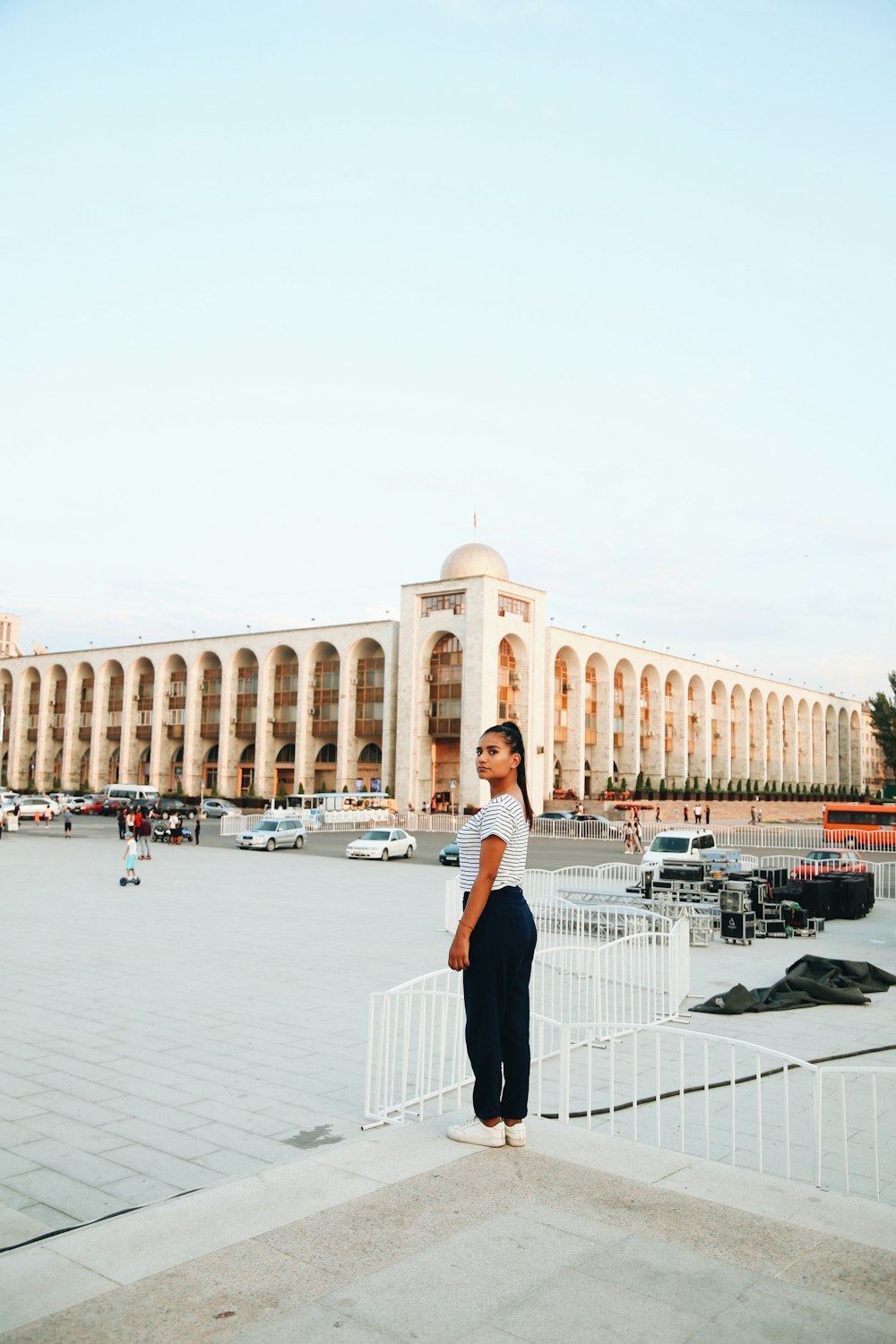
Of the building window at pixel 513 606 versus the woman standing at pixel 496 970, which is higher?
the building window at pixel 513 606

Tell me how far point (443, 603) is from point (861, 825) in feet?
96.3

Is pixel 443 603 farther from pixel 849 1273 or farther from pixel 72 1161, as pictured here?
pixel 849 1273

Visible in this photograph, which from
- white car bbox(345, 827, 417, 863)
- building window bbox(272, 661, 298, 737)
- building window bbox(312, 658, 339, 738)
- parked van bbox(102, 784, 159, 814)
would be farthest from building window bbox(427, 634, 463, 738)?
white car bbox(345, 827, 417, 863)

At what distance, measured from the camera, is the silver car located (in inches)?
1449

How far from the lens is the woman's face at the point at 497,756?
5281 mm

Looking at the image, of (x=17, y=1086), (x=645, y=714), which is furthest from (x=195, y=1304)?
(x=645, y=714)

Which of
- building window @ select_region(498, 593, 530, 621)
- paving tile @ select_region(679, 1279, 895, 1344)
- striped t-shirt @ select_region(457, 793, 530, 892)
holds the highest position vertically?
building window @ select_region(498, 593, 530, 621)

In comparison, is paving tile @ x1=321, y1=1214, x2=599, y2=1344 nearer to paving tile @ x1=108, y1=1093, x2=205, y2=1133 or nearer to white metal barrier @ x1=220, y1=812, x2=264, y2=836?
paving tile @ x1=108, y1=1093, x2=205, y2=1133

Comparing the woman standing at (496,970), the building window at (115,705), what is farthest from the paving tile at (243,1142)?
the building window at (115,705)

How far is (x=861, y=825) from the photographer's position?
43.7 meters

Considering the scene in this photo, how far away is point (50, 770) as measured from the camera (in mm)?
85438

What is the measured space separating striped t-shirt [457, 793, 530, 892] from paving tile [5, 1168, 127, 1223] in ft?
8.43

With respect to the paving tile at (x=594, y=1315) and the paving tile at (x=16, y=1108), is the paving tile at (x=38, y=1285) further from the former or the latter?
the paving tile at (x=16, y=1108)

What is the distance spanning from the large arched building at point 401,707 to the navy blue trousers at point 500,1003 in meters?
54.2
